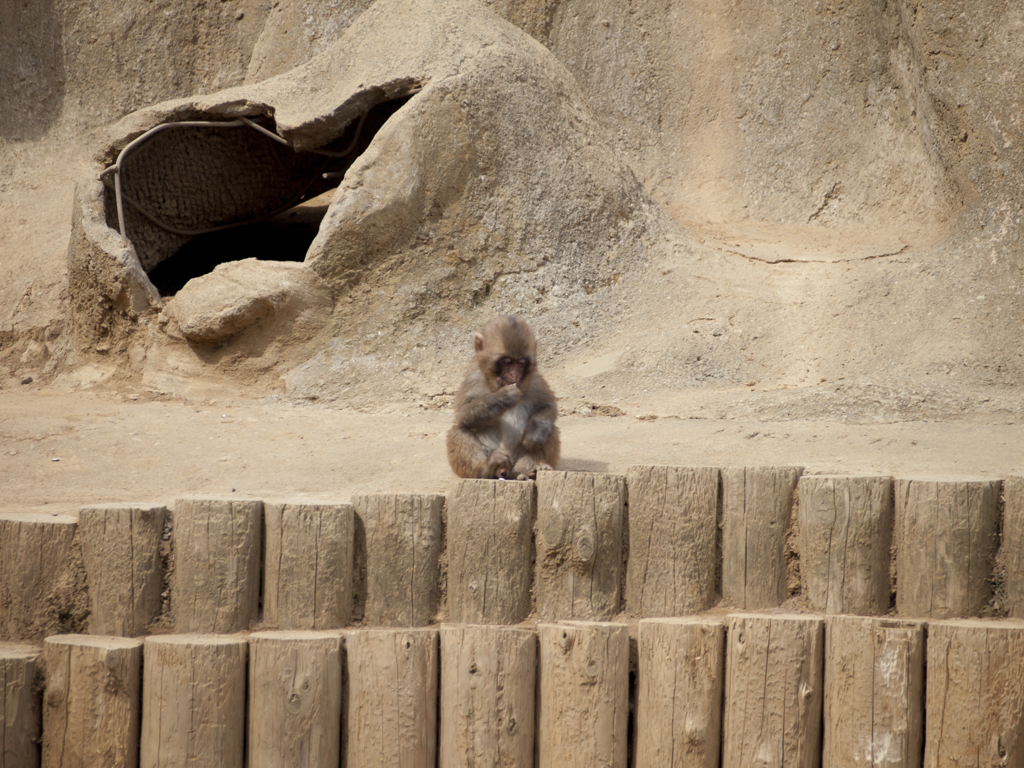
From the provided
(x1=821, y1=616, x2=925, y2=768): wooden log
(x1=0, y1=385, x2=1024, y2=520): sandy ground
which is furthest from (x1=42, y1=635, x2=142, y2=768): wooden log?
(x1=821, y1=616, x2=925, y2=768): wooden log

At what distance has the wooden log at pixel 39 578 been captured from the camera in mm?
3670

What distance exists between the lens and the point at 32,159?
11.0 m

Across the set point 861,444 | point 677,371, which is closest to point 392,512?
point 861,444

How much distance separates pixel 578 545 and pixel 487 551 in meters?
0.36

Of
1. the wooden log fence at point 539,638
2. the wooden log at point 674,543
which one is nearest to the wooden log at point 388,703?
the wooden log fence at point 539,638

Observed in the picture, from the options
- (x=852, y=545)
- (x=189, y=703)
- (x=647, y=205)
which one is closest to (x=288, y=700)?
(x=189, y=703)

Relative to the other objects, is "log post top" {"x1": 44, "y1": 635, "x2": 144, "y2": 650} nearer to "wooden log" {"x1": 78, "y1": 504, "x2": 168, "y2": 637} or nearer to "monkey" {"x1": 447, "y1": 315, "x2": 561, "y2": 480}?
"wooden log" {"x1": 78, "y1": 504, "x2": 168, "y2": 637}

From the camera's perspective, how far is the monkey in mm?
4512

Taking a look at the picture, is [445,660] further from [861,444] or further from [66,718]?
[861,444]

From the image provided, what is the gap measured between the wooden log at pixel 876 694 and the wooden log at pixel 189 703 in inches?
89.0

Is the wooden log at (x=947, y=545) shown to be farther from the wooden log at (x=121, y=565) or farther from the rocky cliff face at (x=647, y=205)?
the wooden log at (x=121, y=565)

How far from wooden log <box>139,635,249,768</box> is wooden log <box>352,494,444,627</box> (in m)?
0.57

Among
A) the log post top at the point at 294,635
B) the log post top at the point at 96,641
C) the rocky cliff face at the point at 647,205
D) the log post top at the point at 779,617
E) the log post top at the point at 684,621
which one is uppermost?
the rocky cliff face at the point at 647,205

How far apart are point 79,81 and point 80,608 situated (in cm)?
927
